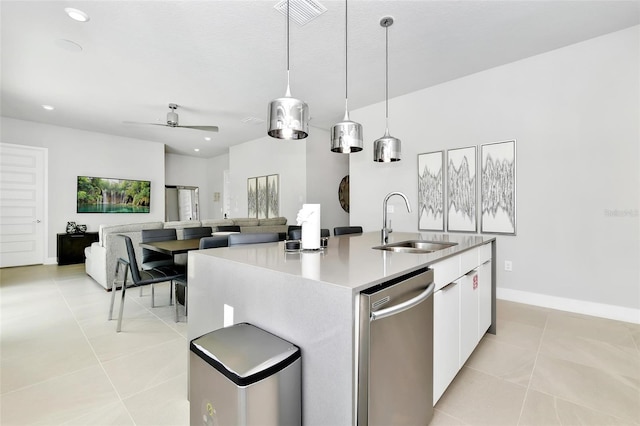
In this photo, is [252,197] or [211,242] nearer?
[211,242]

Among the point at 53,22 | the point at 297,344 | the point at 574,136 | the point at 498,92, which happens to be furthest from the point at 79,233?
the point at 574,136

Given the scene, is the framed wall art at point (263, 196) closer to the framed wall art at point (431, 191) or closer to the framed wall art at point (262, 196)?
the framed wall art at point (262, 196)

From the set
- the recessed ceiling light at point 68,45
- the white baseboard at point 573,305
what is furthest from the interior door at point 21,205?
the white baseboard at point 573,305

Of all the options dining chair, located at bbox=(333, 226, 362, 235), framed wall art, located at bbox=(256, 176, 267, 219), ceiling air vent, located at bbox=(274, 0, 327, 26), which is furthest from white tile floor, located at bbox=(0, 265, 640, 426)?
framed wall art, located at bbox=(256, 176, 267, 219)

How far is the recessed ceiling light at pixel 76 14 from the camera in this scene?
252 cm

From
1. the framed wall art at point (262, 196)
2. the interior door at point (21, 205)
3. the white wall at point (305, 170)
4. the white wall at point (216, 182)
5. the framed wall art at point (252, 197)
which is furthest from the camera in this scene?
the white wall at point (216, 182)

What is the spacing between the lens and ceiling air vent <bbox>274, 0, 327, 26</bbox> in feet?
7.97

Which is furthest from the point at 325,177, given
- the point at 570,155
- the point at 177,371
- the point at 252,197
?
the point at 177,371

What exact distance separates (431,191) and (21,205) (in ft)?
24.7

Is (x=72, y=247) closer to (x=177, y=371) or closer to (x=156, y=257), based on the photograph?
(x=156, y=257)

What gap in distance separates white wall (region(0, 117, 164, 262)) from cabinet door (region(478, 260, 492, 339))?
7.47 metres

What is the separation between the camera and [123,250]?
12.6 ft

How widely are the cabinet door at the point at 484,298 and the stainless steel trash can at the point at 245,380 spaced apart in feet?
5.43

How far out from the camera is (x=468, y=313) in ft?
6.12
